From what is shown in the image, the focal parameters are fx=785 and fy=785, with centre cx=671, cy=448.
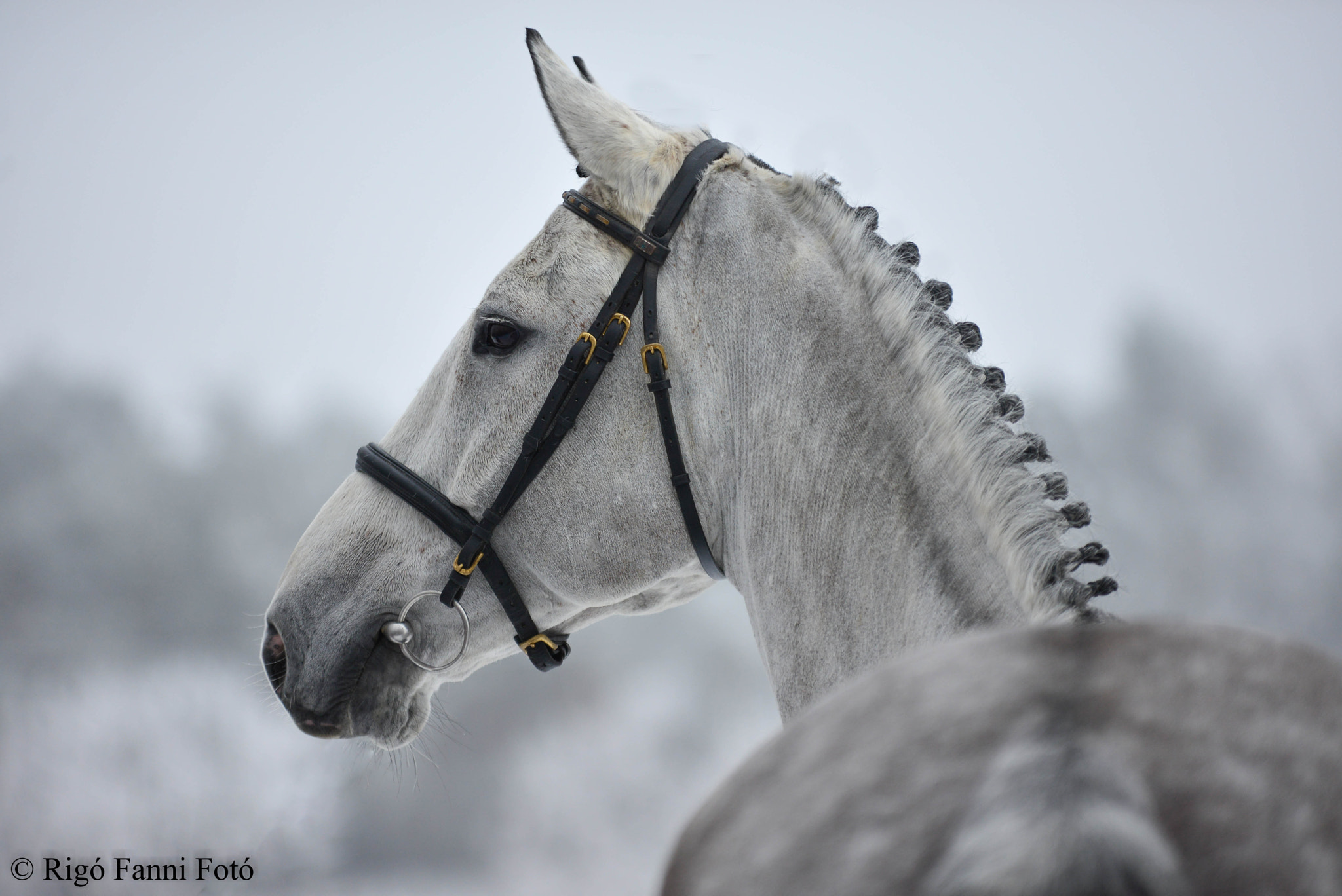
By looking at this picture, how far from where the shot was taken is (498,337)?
1.21 metres

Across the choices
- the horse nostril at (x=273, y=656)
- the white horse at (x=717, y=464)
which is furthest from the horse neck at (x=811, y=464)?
the horse nostril at (x=273, y=656)

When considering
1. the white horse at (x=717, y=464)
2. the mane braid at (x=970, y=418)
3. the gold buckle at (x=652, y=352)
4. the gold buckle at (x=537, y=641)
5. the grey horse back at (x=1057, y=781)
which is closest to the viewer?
the grey horse back at (x=1057, y=781)

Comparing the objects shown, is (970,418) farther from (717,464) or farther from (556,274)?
(556,274)

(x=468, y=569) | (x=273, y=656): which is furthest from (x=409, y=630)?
(x=273, y=656)

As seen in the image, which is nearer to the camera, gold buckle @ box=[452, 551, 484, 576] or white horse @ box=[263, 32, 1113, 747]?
white horse @ box=[263, 32, 1113, 747]

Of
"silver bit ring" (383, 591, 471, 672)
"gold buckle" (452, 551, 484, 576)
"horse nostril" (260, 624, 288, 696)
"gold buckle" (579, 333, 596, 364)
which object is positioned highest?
"gold buckle" (579, 333, 596, 364)

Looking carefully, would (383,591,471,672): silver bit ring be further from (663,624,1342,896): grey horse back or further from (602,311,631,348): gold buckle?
(663,624,1342,896): grey horse back

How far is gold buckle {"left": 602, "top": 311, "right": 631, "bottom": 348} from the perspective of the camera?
45.3 inches

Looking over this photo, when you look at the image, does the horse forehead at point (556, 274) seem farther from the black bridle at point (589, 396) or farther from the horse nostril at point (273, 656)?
the horse nostril at point (273, 656)

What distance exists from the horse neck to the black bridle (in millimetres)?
36

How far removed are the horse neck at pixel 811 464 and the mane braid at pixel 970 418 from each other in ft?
0.05

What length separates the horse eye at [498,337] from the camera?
1.20 metres

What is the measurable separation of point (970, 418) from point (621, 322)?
1.65ft

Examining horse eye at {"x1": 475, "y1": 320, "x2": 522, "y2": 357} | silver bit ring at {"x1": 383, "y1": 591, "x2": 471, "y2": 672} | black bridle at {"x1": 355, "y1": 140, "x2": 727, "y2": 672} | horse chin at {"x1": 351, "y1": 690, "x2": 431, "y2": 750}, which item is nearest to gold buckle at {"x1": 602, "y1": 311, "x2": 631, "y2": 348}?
black bridle at {"x1": 355, "y1": 140, "x2": 727, "y2": 672}
